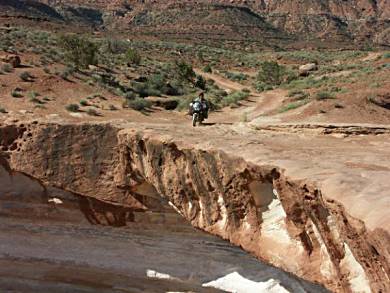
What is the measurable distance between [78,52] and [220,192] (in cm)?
2095

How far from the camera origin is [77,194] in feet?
35.0

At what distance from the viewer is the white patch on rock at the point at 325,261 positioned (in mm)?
6617

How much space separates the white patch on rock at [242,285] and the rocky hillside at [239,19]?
69.5 metres

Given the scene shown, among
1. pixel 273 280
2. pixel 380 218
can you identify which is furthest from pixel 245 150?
pixel 380 218

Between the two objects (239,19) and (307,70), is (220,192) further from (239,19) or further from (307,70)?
(239,19)

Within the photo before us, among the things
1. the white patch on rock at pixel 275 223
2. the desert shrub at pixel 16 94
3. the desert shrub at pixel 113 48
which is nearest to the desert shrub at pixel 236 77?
the desert shrub at pixel 113 48

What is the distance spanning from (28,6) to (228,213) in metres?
87.4

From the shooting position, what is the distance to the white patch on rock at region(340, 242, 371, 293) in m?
5.96

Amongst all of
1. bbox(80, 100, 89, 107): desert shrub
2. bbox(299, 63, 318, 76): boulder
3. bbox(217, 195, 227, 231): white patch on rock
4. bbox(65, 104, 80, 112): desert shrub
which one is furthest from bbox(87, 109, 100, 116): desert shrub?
bbox(299, 63, 318, 76): boulder

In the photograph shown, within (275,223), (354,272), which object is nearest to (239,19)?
(275,223)

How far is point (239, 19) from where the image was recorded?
99.2 metres

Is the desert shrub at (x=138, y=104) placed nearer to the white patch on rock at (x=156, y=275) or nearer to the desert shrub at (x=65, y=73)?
the desert shrub at (x=65, y=73)

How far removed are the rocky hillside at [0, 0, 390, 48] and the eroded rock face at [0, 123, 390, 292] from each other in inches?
2699

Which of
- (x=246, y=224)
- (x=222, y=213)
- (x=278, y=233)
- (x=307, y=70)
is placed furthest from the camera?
(x=307, y=70)
